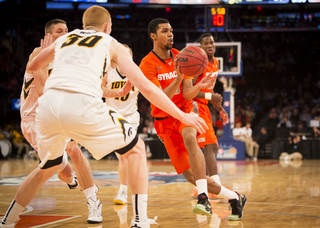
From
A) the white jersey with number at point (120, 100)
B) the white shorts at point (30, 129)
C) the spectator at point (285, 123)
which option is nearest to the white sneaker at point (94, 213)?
the white shorts at point (30, 129)

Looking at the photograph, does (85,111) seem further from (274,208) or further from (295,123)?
(295,123)

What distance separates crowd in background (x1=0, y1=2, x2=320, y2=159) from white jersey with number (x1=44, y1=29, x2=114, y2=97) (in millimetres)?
13988

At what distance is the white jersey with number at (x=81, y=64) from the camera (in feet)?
8.50

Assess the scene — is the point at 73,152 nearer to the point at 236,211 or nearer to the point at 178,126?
the point at 178,126

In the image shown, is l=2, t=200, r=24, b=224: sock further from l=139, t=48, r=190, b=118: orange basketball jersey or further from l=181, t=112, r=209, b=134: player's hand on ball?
l=139, t=48, r=190, b=118: orange basketball jersey

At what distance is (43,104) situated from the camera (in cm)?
257

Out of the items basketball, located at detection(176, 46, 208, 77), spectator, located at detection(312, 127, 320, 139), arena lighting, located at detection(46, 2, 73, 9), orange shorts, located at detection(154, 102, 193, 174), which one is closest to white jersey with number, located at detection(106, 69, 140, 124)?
orange shorts, located at detection(154, 102, 193, 174)

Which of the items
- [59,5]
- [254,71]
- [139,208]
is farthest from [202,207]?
[59,5]

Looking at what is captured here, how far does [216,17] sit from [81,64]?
1320 centimetres

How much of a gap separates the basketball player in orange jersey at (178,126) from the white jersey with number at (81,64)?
1100mm

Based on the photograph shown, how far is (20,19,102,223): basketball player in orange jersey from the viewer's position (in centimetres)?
369

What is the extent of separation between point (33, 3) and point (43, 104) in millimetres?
22430

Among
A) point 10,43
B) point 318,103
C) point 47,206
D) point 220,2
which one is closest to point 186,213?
point 47,206

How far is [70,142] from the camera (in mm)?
3955
